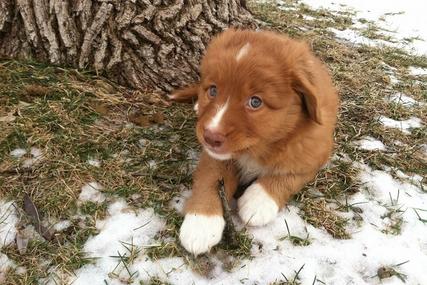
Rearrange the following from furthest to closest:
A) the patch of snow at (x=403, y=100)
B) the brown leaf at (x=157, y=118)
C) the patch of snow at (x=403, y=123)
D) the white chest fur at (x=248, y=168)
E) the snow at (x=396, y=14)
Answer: the snow at (x=396, y=14), the patch of snow at (x=403, y=100), the patch of snow at (x=403, y=123), the brown leaf at (x=157, y=118), the white chest fur at (x=248, y=168)

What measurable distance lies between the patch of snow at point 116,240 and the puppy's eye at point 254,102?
0.79 metres

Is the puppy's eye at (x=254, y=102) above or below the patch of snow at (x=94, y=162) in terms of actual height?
above

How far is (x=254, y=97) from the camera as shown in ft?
8.00

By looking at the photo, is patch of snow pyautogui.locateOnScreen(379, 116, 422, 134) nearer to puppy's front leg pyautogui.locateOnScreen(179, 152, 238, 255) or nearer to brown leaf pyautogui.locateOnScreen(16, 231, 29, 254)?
puppy's front leg pyautogui.locateOnScreen(179, 152, 238, 255)

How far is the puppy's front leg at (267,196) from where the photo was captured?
2570mm

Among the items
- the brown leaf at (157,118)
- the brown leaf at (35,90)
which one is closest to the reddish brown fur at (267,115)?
the brown leaf at (157,118)

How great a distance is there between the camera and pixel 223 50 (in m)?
2.59

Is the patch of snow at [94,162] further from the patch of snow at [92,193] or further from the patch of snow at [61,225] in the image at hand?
the patch of snow at [61,225]

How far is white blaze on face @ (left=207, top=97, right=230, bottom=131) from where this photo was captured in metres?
2.35

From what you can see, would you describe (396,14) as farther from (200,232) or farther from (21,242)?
(21,242)

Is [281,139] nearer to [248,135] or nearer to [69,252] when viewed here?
[248,135]

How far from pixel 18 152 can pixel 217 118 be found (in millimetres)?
1283

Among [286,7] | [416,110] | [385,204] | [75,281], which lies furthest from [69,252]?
[286,7]

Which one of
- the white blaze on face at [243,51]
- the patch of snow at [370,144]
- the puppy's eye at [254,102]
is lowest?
the patch of snow at [370,144]
